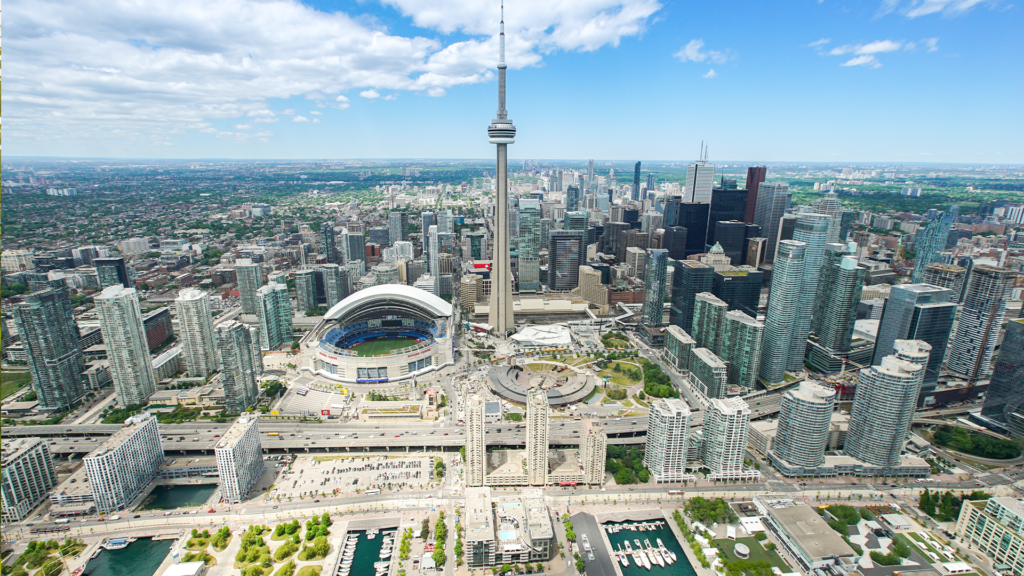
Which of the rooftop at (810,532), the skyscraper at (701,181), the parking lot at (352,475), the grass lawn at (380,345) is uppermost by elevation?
the skyscraper at (701,181)

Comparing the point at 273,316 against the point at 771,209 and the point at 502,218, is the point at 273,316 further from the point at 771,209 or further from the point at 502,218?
the point at 771,209

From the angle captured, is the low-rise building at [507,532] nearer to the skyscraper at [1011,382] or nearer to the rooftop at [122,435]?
the rooftop at [122,435]

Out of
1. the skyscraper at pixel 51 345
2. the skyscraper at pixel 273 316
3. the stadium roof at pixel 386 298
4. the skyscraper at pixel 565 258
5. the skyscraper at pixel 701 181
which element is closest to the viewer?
the skyscraper at pixel 51 345

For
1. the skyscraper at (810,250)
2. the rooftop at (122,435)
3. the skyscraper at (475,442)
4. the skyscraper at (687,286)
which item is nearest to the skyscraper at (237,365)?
the rooftop at (122,435)

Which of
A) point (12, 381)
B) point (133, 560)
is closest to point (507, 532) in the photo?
point (133, 560)

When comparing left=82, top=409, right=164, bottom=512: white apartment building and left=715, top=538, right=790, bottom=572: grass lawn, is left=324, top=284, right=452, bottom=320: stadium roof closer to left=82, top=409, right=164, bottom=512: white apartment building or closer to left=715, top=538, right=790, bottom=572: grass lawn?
left=82, top=409, right=164, bottom=512: white apartment building

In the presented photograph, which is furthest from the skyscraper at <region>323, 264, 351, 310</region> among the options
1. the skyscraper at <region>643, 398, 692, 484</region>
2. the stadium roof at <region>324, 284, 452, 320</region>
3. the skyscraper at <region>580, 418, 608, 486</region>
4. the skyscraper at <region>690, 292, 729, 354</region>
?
the skyscraper at <region>643, 398, 692, 484</region>

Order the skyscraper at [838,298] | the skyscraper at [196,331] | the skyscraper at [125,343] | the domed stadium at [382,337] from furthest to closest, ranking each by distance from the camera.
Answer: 1. the domed stadium at [382,337]
2. the skyscraper at [838,298]
3. the skyscraper at [196,331]
4. the skyscraper at [125,343]
